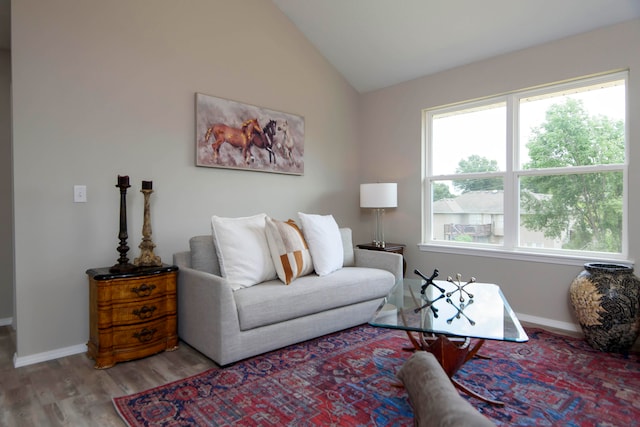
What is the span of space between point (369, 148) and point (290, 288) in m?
2.57

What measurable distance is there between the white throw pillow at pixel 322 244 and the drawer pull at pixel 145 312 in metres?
1.25

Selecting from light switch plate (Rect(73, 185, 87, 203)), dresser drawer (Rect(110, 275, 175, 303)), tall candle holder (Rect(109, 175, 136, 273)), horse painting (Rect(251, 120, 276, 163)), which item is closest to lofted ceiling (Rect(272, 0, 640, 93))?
horse painting (Rect(251, 120, 276, 163))

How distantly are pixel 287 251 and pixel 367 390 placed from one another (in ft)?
3.87

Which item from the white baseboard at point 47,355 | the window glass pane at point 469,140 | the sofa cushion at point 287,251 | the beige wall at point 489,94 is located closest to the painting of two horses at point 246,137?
the sofa cushion at point 287,251

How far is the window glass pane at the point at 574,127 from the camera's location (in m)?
3.05

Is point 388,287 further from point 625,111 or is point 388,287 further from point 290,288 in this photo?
point 625,111

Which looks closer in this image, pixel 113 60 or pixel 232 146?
pixel 113 60

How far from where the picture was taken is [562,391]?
2.05 m

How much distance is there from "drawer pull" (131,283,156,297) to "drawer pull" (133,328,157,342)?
0.24 m

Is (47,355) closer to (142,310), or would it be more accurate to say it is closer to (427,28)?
(142,310)

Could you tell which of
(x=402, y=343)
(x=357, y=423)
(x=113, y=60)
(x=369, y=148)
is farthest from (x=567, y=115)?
(x=113, y=60)

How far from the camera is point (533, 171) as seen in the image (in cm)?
342

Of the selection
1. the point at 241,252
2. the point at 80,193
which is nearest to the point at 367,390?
the point at 241,252

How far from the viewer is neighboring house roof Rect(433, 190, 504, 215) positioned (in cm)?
368
